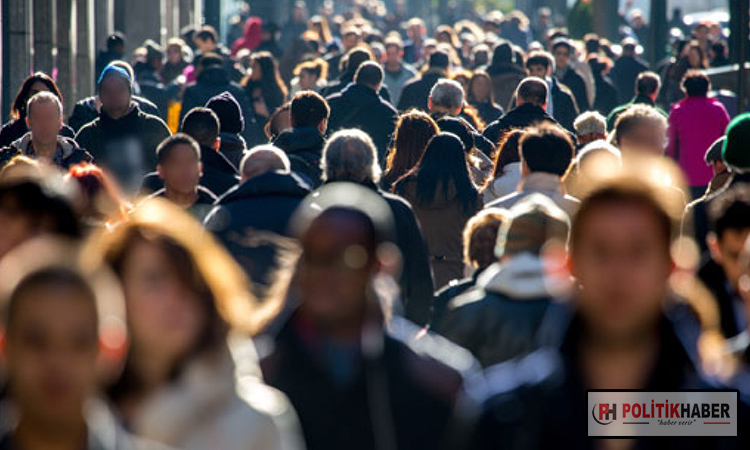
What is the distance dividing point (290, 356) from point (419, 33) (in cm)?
2893

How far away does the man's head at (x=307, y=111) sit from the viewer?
1215cm

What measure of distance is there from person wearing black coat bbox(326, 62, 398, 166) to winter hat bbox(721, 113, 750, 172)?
6618mm

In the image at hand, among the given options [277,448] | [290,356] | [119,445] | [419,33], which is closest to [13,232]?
[290,356]

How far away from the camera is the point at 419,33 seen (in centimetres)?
3328

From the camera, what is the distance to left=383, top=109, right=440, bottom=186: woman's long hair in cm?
1115

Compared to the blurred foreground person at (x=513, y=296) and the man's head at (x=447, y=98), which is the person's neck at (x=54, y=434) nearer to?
the blurred foreground person at (x=513, y=296)

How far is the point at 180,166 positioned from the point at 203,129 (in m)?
1.64

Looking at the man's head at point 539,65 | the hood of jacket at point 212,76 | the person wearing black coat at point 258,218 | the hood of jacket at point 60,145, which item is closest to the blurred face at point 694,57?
the man's head at point 539,65

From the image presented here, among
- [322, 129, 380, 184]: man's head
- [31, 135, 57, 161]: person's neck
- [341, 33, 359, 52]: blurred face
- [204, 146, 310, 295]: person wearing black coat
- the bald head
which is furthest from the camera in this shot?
[341, 33, 359, 52]: blurred face

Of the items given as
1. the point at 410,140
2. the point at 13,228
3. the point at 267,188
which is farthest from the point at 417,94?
the point at 13,228

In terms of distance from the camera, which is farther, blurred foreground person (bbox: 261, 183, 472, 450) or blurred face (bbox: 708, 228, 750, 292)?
blurred face (bbox: 708, 228, 750, 292)

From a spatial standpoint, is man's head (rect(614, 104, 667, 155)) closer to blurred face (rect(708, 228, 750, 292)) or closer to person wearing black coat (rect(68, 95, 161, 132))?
blurred face (rect(708, 228, 750, 292))

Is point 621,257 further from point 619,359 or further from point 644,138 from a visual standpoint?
point 644,138

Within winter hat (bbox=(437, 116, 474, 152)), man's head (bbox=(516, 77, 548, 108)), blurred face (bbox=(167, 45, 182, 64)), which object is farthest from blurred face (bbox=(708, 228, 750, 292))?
blurred face (bbox=(167, 45, 182, 64))
